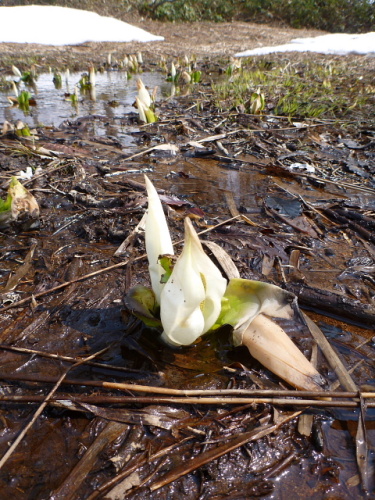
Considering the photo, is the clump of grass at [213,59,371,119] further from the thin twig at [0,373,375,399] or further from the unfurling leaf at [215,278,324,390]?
the thin twig at [0,373,375,399]

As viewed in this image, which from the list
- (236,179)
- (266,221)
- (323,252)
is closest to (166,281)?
(323,252)

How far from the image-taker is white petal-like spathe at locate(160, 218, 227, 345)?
1088mm

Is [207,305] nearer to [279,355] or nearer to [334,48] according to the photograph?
[279,355]

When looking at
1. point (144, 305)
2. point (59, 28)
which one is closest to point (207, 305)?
point (144, 305)

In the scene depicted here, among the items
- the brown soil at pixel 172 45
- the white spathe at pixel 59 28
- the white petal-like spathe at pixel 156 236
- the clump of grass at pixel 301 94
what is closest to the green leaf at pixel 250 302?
the white petal-like spathe at pixel 156 236

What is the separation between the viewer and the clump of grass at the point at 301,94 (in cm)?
475

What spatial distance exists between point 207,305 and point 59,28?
50.4 feet

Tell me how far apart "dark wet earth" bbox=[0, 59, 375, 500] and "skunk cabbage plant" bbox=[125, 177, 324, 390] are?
3.1 inches

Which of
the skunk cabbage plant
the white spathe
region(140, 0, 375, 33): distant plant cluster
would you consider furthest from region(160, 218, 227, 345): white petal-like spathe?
region(140, 0, 375, 33): distant plant cluster

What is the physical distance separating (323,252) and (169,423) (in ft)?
4.16

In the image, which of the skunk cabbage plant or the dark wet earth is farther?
the skunk cabbage plant

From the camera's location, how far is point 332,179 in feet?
9.69

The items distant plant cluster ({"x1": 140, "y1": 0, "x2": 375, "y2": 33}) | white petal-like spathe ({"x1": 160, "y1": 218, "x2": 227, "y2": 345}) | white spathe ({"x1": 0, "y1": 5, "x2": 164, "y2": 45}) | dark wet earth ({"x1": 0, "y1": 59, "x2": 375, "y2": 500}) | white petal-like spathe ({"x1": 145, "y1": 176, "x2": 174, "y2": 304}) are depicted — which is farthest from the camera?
distant plant cluster ({"x1": 140, "y1": 0, "x2": 375, "y2": 33})

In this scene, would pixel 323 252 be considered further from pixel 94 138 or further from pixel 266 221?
pixel 94 138
